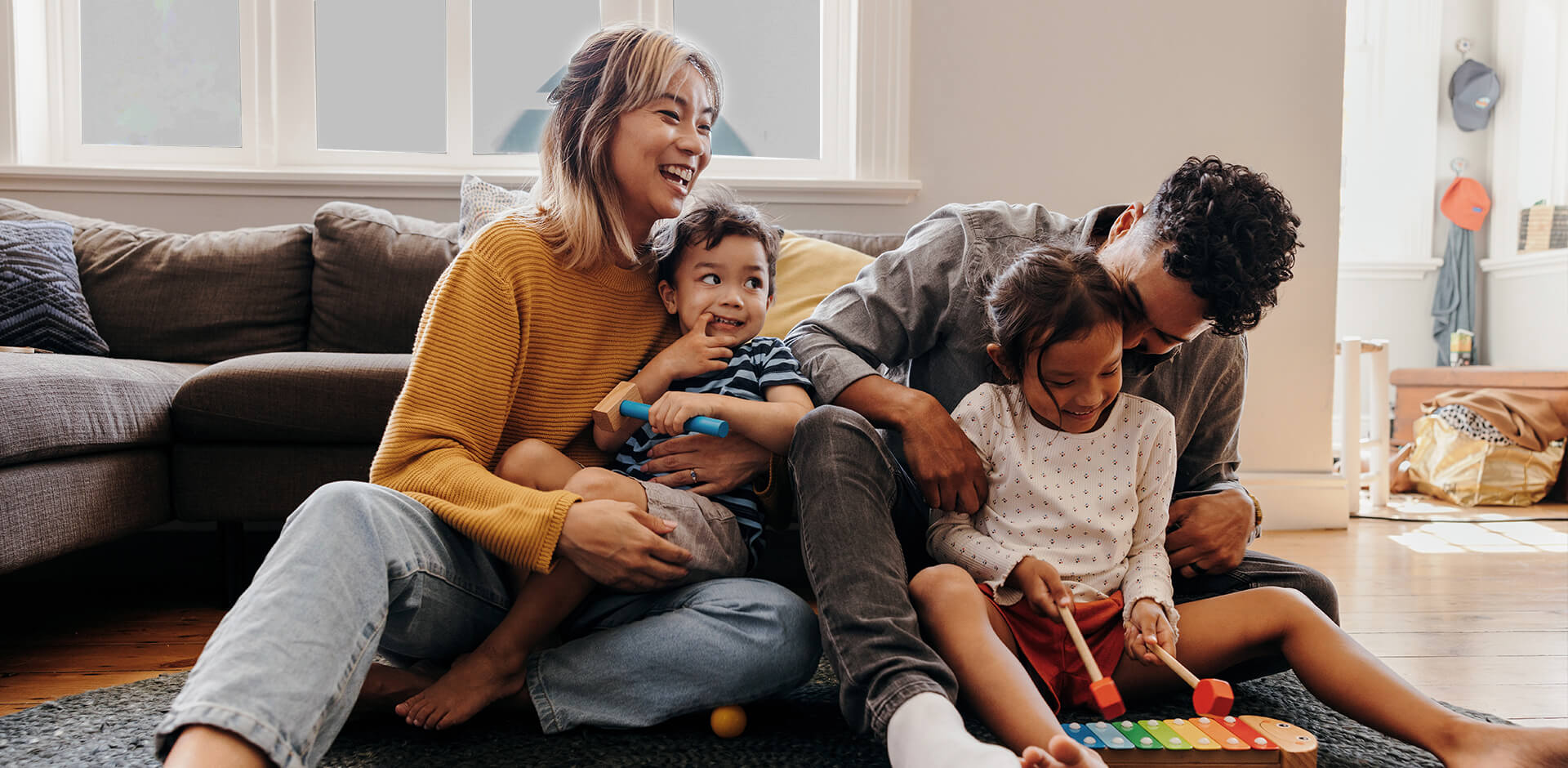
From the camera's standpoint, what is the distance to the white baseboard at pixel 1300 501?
2.57 m

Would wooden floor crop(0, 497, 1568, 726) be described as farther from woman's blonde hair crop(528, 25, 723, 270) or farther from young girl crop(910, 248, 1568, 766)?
woman's blonde hair crop(528, 25, 723, 270)

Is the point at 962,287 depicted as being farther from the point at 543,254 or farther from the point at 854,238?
the point at 854,238

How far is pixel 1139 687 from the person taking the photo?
3.54 feet

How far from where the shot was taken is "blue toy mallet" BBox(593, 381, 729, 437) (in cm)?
103

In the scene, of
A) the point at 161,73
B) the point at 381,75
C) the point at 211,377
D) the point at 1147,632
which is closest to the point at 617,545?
the point at 1147,632

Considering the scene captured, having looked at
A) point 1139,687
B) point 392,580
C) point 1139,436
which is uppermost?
point 1139,436

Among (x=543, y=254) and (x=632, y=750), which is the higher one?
(x=543, y=254)

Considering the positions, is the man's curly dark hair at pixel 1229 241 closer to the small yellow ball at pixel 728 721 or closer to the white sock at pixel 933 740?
the white sock at pixel 933 740

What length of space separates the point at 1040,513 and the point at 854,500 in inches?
9.1

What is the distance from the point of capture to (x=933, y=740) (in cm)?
79

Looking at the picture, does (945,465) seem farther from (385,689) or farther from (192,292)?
(192,292)

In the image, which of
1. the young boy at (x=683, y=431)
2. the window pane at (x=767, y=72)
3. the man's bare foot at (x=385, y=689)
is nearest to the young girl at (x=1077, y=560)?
the young boy at (x=683, y=431)

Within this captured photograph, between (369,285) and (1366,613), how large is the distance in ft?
6.84

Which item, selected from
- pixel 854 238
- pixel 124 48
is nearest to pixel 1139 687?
pixel 854 238
